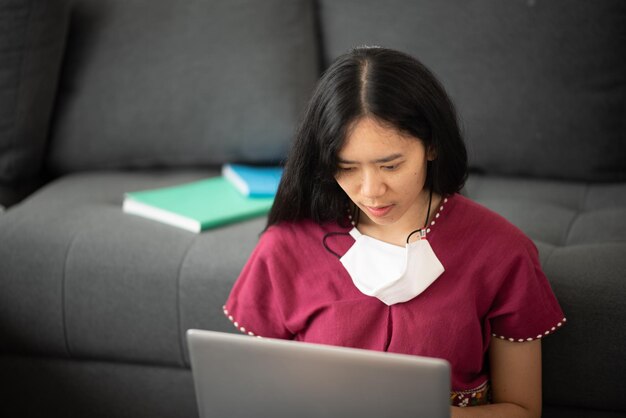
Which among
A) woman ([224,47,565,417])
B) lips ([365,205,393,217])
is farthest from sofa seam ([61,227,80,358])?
lips ([365,205,393,217])

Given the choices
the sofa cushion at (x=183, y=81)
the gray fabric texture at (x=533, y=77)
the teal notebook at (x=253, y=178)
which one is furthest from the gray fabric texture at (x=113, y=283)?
the gray fabric texture at (x=533, y=77)

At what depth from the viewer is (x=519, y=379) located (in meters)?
1.26

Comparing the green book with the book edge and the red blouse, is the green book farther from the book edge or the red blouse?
the red blouse

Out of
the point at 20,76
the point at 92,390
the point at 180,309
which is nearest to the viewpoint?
the point at 180,309

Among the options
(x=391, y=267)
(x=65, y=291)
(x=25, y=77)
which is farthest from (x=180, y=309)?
(x=25, y=77)

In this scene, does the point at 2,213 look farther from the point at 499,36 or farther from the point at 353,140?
the point at 499,36

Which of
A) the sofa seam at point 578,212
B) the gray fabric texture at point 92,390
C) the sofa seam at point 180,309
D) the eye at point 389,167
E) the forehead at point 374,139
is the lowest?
the gray fabric texture at point 92,390

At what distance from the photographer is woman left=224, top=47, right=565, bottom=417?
115cm

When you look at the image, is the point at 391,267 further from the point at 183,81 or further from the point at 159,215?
the point at 183,81

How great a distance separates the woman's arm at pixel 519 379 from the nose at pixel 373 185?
0.33 m

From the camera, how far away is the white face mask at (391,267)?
125cm

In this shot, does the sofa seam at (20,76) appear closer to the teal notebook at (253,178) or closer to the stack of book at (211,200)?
the stack of book at (211,200)

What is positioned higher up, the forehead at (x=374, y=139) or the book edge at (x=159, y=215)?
the forehead at (x=374, y=139)

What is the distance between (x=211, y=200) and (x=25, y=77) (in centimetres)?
66
